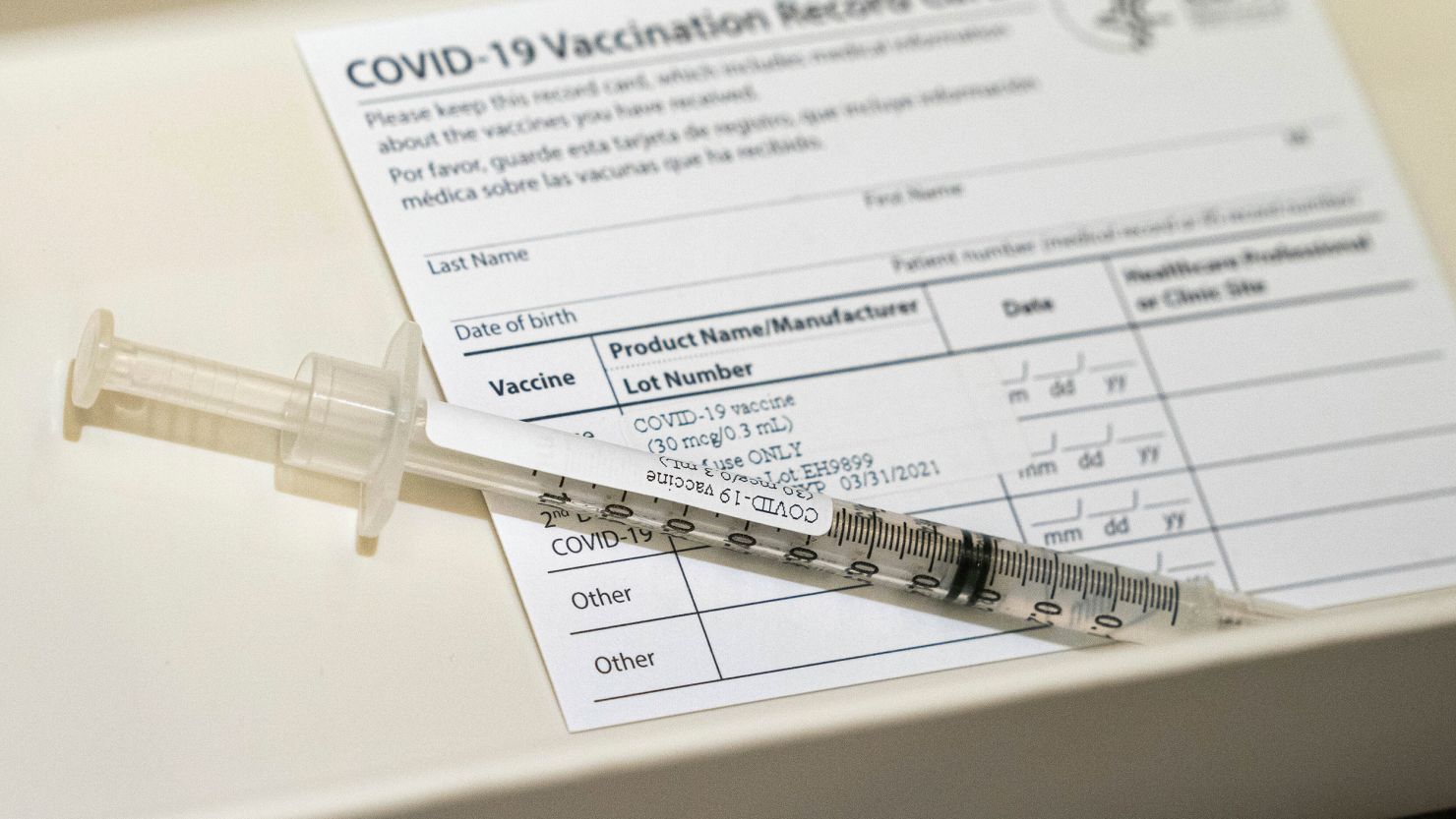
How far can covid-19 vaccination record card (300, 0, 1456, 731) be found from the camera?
76 centimetres

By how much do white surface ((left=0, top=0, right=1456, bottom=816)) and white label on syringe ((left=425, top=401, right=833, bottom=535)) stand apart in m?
0.07

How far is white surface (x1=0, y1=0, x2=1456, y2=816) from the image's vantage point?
64 centimetres

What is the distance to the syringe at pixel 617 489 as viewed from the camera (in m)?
0.70

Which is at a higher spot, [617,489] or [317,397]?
[317,397]

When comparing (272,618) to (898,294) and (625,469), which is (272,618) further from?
(898,294)

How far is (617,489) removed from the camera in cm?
72

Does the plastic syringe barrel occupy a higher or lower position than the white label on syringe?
higher

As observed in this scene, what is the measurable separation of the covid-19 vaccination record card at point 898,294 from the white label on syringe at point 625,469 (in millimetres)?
48

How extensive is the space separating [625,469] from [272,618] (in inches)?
8.5

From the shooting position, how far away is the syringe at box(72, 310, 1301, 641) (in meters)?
0.70

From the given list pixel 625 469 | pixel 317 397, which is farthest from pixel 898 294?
pixel 317 397

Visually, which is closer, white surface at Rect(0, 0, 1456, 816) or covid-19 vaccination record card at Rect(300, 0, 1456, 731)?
white surface at Rect(0, 0, 1456, 816)

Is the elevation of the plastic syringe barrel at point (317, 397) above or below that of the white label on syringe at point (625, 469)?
above

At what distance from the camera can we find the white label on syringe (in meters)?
0.70
